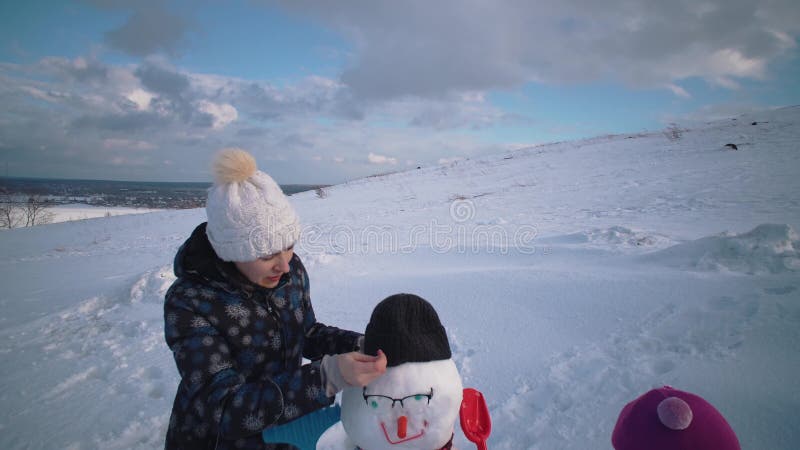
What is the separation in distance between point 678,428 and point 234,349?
142cm

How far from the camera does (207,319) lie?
1.22 meters

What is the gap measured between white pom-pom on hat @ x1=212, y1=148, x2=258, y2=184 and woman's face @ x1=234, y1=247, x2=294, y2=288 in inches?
11.7

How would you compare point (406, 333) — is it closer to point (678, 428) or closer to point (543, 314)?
point (678, 428)

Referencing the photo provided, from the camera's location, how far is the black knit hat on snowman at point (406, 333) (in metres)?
1.18

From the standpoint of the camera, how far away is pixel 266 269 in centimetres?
131

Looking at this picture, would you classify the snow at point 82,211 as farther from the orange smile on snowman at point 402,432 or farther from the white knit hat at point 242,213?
the orange smile on snowman at point 402,432

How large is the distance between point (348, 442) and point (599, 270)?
2.89m

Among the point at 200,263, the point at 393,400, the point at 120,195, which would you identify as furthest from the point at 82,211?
the point at 393,400

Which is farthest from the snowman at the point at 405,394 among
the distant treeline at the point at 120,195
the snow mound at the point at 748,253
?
the distant treeline at the point at 120,195

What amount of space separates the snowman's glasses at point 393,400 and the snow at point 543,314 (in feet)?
2.90

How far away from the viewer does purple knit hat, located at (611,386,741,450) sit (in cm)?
103

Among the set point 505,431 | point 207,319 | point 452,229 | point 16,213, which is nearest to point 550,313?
point 505,431

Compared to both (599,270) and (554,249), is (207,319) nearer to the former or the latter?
(599,270)

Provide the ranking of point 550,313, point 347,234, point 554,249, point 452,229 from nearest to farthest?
1. point 550,313
2. point 554,249
3. point 452,229
4. point 347,234
